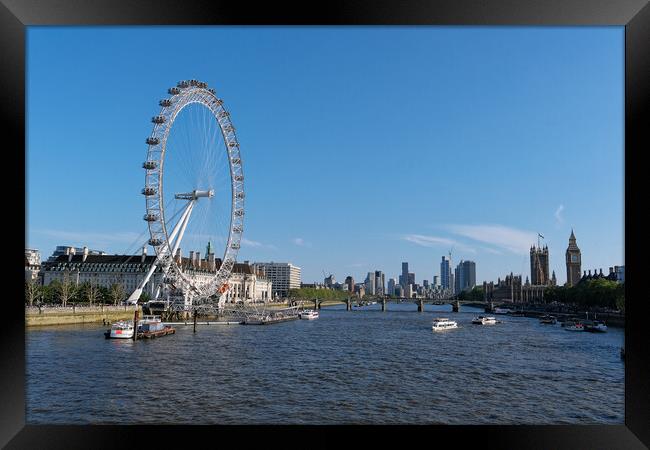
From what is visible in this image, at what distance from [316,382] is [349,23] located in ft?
38.1

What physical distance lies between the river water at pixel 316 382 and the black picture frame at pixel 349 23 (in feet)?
16.4

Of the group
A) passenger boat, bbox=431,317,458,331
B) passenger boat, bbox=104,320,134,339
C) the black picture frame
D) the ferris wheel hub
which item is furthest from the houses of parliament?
the black picture frame

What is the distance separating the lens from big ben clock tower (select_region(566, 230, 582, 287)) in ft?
308

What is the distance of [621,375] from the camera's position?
18875 millimetres

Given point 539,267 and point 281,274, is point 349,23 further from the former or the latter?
point 281,274

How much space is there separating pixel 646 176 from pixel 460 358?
1756 centimetres

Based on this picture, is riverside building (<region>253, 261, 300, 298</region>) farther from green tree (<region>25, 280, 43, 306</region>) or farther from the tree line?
green tree (<region>25, 280, 43, 306</region>)

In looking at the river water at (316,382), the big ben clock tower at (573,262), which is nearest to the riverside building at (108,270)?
the river water at (316,382)

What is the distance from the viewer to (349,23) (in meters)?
6.46

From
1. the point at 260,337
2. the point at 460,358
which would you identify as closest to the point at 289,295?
the point at 260,337

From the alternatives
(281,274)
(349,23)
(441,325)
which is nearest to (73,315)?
(441,325)

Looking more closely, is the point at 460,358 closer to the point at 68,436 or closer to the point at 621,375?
the point at 621,375

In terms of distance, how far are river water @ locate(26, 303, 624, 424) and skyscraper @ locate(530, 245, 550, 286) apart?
8164cm

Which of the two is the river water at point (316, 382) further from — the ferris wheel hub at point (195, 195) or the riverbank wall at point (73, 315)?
the ferris wheel hub at point (195, 195)
